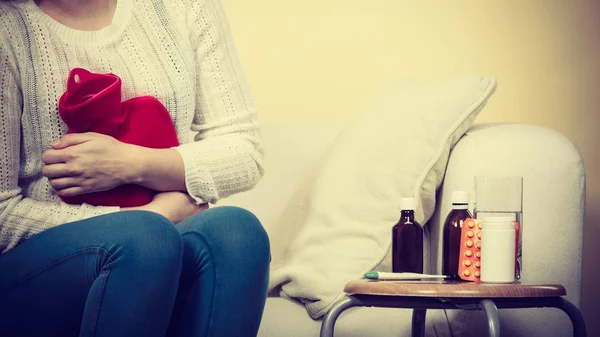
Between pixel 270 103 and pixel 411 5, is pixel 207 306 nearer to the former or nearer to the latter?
pixel 270 103

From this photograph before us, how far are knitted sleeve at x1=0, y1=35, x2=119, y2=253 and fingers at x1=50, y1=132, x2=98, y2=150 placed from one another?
66mm

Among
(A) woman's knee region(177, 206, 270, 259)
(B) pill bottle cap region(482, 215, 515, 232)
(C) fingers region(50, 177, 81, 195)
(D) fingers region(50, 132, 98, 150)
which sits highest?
(D) fingers region(50, 132, 98, 150)

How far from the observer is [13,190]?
3.75 ft

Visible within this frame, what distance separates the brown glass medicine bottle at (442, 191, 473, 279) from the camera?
1.27m

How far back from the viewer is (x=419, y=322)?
1324 mm

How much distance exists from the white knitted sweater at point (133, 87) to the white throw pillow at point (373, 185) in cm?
27

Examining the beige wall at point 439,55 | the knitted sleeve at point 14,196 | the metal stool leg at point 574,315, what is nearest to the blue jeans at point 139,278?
the knitted sleeve at point 14,196

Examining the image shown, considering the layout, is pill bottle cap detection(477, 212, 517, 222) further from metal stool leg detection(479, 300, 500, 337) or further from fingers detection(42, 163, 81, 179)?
fingers detection(42, 163, 81, 179)

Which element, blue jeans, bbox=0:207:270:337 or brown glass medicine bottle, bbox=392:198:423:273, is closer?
blue jeans, bbox=0:207:270:337

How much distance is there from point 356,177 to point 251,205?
38 cm

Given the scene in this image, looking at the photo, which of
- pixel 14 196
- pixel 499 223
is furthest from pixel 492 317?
pixel 14 196

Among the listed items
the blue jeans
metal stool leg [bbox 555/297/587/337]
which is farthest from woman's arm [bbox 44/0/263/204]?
metal stool leg [bbox 555/297/587/337]

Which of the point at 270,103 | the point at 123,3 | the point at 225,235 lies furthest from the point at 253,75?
the point at 225,235

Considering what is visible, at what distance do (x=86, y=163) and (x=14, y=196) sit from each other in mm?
132
